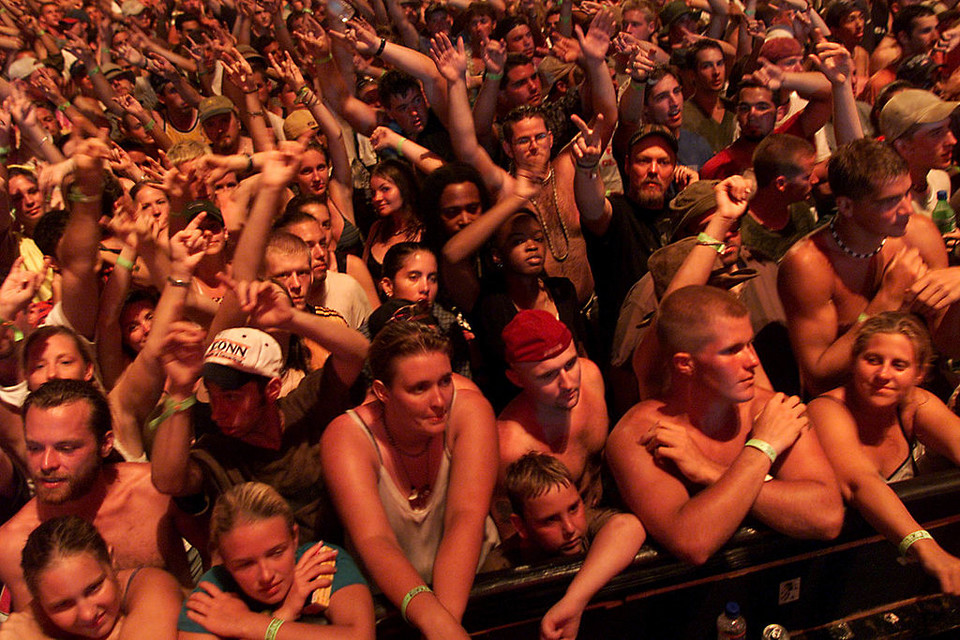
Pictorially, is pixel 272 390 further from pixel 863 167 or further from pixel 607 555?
pixel 863 167

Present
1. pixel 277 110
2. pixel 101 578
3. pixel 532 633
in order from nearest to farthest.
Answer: pixel 101 578, pixel 532 633, pixel 277 110

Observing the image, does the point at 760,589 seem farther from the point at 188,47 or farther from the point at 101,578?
the point at 188,47

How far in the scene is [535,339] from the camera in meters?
2.55

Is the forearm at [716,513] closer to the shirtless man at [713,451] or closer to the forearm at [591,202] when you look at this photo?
the shirtless man at [713,451]

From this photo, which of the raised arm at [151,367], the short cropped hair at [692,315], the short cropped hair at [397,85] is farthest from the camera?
the short cropped hair at [397,85]

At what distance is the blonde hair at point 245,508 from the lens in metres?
2.02

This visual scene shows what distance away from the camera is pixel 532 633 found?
7.30ft

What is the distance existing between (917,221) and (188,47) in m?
6.77

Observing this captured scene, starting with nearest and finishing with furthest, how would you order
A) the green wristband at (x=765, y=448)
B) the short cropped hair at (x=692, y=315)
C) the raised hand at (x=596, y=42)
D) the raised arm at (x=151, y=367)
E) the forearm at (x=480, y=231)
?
1. the green wristband at (x=765, y=448)
2. the short cropped hair at (x=692, y=315)
3. the raised arm at (x=151, y=367)
4. the forearm at (x=480, y=231)
5. the raised hand at (x=596, y=42)

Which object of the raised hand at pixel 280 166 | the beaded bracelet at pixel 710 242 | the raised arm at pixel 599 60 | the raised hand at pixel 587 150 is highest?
the raised arm at pixel 599 60

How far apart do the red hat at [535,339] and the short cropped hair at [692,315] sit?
1.08 ft

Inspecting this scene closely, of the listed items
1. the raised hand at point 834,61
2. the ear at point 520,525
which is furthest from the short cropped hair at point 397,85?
the ear at point 520,525

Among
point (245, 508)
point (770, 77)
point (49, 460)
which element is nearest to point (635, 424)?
point (245, 508)

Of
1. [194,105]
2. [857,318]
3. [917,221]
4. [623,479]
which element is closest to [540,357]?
[623,479]
